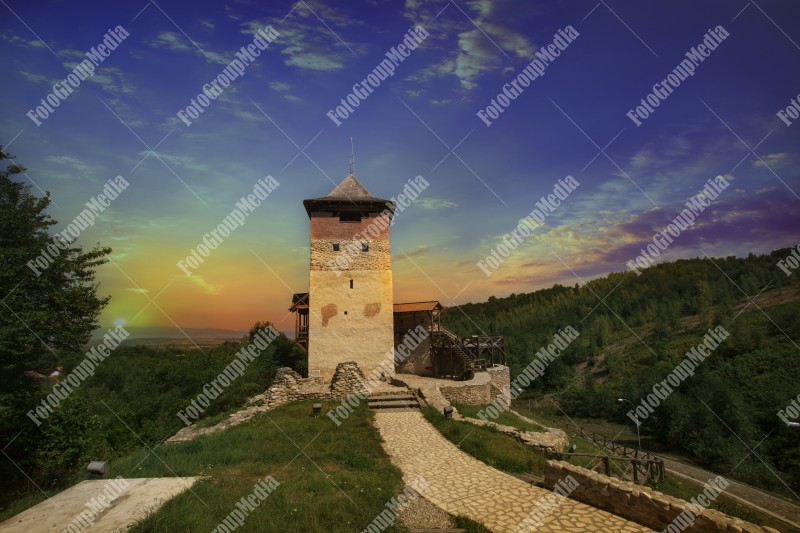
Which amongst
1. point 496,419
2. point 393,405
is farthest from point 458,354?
point 393,405

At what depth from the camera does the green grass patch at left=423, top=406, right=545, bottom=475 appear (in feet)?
29.9

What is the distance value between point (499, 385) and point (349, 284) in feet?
36.1

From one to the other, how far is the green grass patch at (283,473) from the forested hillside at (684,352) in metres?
25.6

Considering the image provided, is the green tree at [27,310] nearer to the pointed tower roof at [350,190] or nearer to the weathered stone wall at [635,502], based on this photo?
the pointed tower roof at [350,190]

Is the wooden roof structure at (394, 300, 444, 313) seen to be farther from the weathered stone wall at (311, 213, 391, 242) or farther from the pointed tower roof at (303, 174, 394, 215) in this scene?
the pointed tower roof at (303, 174, 394, 215)

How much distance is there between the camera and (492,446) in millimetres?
10180

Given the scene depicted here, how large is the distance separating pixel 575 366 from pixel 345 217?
46.1 meters

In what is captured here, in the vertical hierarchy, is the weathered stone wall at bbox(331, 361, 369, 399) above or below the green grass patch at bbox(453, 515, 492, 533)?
below

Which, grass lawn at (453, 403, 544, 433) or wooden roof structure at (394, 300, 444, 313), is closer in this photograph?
grass lawn at (453, 403, 544, 433)

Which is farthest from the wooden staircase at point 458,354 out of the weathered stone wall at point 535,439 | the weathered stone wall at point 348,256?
the weathered stone wall at point 535,439

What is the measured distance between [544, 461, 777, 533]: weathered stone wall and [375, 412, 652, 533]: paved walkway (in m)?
0.16

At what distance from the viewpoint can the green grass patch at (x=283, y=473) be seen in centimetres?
609

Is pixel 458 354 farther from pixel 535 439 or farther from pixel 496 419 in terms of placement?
pixel 535 439

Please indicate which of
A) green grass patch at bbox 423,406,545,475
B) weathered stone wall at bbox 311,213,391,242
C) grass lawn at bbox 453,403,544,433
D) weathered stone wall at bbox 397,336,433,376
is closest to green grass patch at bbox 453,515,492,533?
green grass patch at bbox 423,406,545,475
